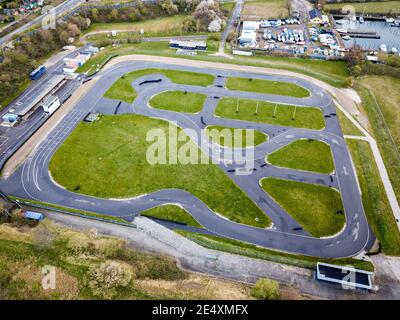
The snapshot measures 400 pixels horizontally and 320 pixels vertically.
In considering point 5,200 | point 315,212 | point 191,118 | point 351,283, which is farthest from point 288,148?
point 5,200

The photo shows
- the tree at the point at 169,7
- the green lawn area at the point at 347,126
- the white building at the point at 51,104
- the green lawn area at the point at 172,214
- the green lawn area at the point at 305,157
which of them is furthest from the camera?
the tree at the point at 169,7

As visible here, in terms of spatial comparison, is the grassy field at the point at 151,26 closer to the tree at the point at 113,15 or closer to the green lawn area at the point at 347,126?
the tree at the point at 113,15

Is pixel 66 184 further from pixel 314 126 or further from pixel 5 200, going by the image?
pixel 314 126

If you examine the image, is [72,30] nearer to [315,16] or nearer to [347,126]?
[315,16]

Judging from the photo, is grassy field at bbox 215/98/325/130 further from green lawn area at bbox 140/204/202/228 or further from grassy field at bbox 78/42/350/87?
green lawn area at bbox 140/204/202/228

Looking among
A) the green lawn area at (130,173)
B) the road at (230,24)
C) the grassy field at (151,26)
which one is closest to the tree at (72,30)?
the grassy field at (151,26)

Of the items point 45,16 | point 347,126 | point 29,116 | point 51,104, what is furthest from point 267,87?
point 45,16
